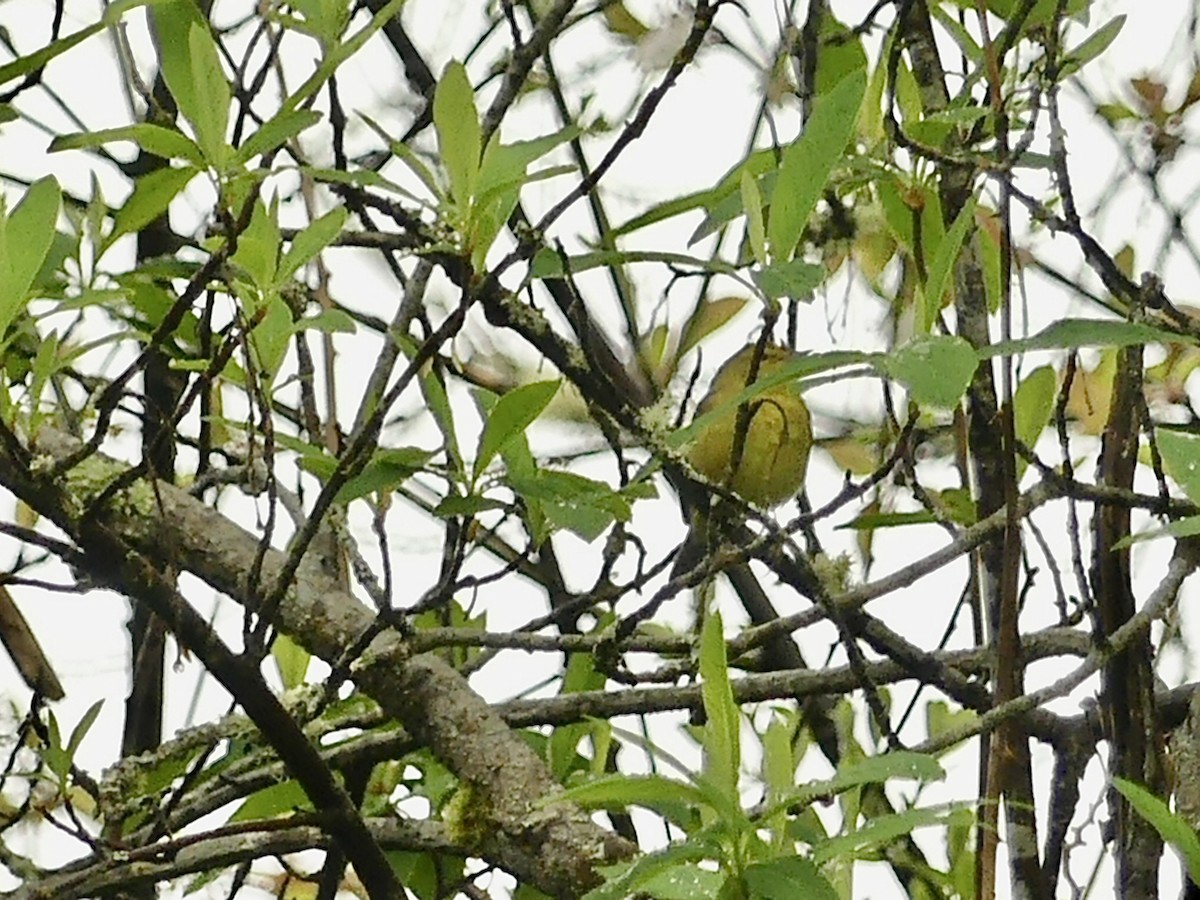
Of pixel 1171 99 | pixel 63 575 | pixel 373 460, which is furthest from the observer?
pixel 63 575

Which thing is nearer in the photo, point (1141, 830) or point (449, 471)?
point (1141, 830)

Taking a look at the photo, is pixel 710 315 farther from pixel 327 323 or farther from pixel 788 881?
pixel 788 881

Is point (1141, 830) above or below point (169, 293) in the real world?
below

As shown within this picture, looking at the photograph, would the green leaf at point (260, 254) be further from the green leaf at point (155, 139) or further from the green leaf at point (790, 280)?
the green leaf at point (790, 280)

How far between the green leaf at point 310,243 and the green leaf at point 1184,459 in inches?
10.0

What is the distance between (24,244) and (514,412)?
16 centimetres

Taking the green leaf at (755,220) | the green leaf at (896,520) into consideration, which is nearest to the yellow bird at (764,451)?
the green leaf at (896,520)

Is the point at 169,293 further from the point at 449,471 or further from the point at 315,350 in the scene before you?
the point at 315,350

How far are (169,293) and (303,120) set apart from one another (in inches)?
6.4

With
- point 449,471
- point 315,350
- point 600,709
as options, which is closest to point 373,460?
point 449,471

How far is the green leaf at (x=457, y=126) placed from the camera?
0.46 m

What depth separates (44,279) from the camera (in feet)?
1.67

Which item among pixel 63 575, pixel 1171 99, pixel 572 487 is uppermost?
pixel 1171 99

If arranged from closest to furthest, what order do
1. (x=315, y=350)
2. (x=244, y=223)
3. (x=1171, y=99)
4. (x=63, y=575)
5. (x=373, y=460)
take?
(x=244, y=223), (x=373, y=460), (x=1171, y=99), (x=63, y=575), (x=315, y=350)
